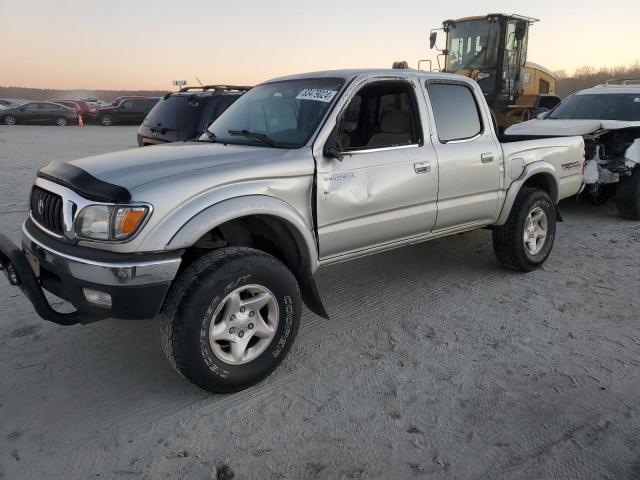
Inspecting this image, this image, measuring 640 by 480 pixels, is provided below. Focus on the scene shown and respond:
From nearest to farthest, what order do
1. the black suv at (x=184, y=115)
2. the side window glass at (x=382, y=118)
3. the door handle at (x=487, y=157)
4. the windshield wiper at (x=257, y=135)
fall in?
the windshield wiper at (x=257, y=135)
the side window glass at (x=382, y=118)
the door handle at (x=487, y=157)
the black suv at (x=184, y=115)

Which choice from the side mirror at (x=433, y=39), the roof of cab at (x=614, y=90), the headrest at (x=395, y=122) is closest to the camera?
the headrest at (x=395, y=122)

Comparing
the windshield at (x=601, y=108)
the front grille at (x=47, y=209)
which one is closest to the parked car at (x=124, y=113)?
the windshield at (x=601, y=108)

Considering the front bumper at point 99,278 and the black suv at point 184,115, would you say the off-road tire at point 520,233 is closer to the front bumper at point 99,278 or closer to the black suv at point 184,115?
the front bumper at point 99,278

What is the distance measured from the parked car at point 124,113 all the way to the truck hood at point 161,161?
87.3 ft

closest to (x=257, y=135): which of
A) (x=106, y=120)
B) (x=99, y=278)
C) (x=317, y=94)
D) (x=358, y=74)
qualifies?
(x=317, y=94)

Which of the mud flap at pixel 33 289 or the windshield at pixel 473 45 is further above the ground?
the windshield at pixel 473 45

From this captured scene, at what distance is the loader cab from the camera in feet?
42.7

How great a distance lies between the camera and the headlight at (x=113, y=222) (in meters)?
2.67

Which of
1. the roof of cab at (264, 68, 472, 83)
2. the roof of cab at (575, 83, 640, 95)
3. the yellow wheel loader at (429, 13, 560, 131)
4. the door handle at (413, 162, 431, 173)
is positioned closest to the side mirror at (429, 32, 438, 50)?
the yellow wheel loader at (429, 13, 560, 131)

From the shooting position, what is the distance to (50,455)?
2.54 m

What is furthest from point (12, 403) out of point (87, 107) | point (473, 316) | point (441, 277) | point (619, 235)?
point (87, 107)

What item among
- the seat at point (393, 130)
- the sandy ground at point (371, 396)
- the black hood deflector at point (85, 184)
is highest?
the seat at point (393, 130)

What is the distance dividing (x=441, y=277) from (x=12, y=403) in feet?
11.8

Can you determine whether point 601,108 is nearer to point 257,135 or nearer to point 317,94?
point 317,94
